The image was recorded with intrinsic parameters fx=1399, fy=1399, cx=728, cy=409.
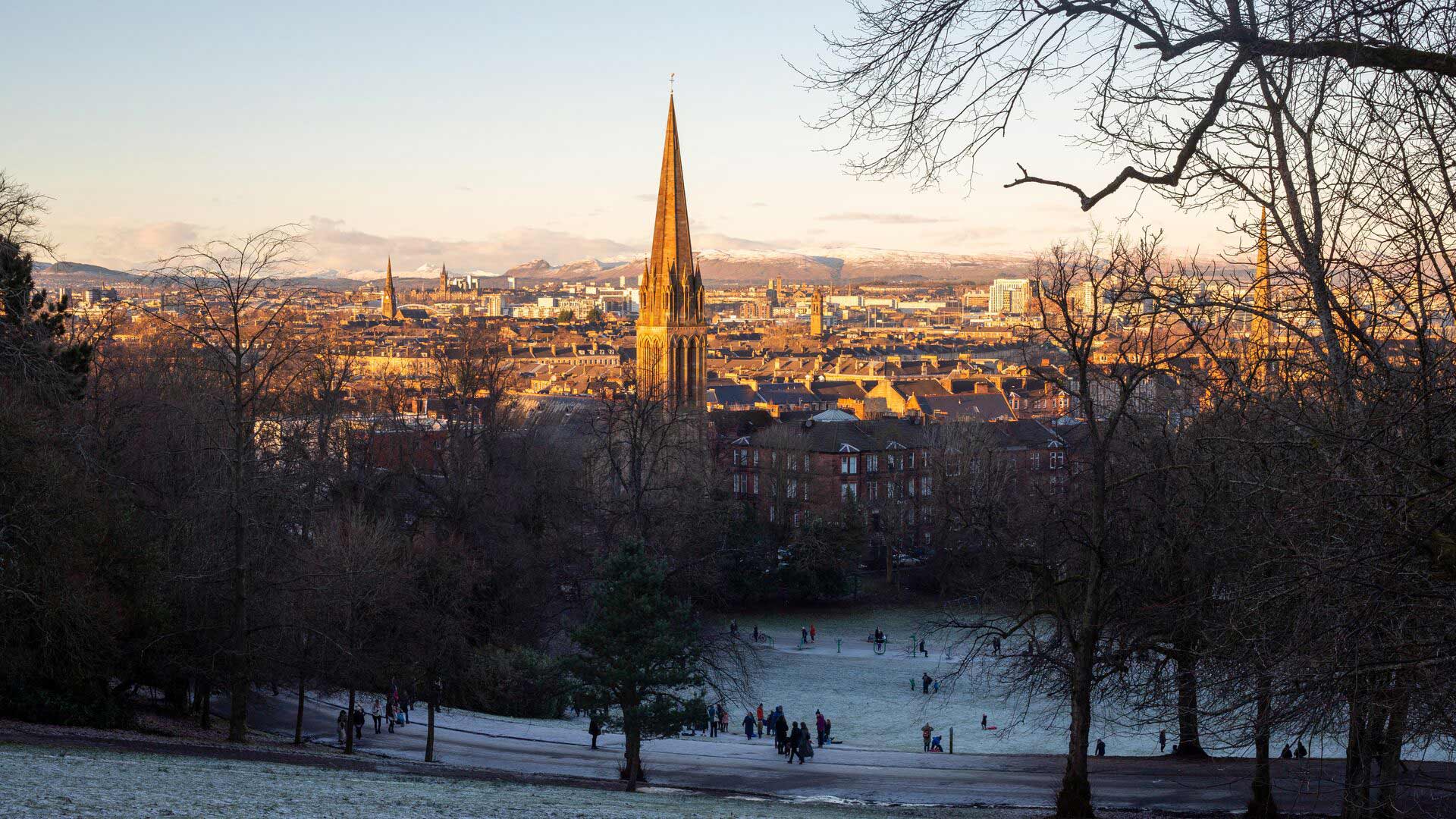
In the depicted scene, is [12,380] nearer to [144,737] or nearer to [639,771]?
[144,737]

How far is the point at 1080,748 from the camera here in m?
16.7

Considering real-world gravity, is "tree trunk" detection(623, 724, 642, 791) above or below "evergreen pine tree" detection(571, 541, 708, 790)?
below

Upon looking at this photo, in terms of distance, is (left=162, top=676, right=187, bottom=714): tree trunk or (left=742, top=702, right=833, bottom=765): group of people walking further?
(left=742, top=702, right=833, bottom=765): group of people walking

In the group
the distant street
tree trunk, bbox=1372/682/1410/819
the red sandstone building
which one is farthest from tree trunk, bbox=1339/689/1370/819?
the red sandstone building

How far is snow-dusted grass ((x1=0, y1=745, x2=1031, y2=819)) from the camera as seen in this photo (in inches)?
444

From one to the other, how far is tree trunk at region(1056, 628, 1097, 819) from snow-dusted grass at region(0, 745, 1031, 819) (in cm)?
190

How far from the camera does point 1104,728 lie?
33.2m

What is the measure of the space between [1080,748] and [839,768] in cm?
1147

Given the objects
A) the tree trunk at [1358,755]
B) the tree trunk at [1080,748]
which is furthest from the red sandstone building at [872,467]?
the tree trunk at [1358,755]

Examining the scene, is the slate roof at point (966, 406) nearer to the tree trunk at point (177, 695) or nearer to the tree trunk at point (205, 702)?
the tree trunk at point (177, 695)

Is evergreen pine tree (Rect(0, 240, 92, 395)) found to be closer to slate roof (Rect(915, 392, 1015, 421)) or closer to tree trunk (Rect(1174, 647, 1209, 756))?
tree trunk (Rect(1174, 647, 1209, 756))

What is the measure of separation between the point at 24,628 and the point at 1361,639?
17557 mm

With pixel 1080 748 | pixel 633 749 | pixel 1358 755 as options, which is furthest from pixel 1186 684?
pixel 633 749

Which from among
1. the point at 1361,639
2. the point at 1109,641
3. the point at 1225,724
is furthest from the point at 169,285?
the point at 1361,639
